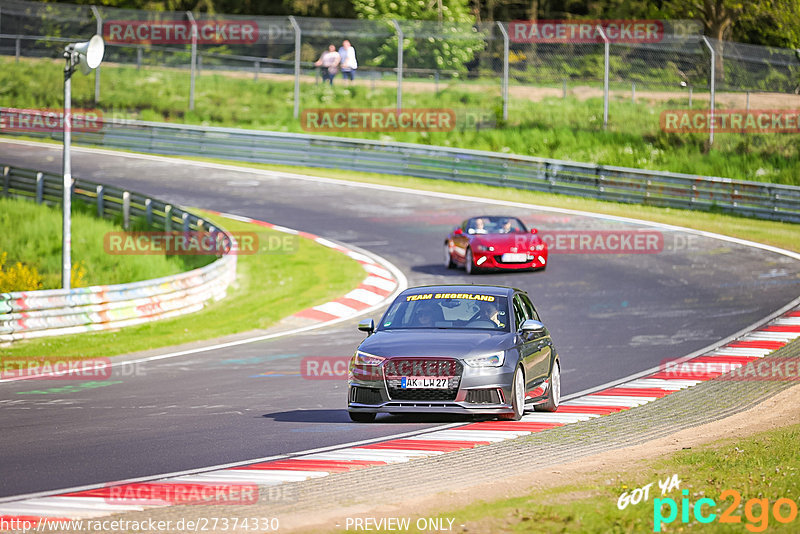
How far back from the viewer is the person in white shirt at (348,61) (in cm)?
4131

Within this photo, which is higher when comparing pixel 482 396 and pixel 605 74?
pixel 605 74

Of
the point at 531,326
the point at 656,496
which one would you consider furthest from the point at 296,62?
the point at 656,496

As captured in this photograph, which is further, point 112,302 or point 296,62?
point 296,62

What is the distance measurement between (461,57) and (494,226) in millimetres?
15690

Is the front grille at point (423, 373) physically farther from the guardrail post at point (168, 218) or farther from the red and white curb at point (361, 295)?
the guardrail post at point (168, 218)

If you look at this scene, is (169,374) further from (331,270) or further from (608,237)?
(608,237)

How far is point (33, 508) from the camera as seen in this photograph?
7863mm

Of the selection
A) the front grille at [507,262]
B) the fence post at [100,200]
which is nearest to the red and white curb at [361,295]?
the front grille at [507,262]

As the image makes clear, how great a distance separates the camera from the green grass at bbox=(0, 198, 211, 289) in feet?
81.4

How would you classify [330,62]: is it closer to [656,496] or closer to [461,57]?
[461,57]

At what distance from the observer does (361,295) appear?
22734 millimetres

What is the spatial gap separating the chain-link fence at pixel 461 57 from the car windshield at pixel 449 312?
2463 cm

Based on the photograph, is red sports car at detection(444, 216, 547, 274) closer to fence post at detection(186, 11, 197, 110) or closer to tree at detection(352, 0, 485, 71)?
tree at detection(352, 0, 485, 71)

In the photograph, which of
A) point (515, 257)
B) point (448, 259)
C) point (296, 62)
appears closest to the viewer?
point (515, 257)
